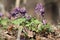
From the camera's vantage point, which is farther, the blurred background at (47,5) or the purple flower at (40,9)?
the blurred background at (47,5)

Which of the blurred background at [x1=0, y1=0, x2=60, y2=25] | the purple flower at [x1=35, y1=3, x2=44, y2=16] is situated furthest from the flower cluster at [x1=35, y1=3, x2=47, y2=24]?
the blurred background at [x1=0, y1=0, x2=60, y2=25]

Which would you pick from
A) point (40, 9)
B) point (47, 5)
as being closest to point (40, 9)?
point (40, 9)

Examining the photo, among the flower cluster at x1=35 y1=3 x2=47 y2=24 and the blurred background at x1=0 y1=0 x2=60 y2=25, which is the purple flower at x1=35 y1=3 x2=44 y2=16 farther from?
the blurred background at x1=0 y1=0 x2=60 y2=25

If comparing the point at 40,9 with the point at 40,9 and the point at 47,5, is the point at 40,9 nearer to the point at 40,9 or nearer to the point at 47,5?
the point at 40,9

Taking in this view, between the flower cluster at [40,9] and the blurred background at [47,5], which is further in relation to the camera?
the blurred background at [47,5]

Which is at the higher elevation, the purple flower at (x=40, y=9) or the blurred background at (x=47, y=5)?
the blurred background at (x=47, y=5)

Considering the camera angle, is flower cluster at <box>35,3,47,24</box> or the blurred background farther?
the blurred background

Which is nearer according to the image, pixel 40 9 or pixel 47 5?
pixel 40 9

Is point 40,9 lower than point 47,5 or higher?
lower

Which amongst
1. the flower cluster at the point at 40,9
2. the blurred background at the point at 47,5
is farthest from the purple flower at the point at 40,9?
the blurred background at the point at 47,5

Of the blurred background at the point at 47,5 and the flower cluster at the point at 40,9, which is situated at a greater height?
the blurred background at the point at 47,5

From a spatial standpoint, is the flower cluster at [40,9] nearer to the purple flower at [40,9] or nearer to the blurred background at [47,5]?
the purple flower at [40,9]

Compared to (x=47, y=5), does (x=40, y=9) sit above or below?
below
